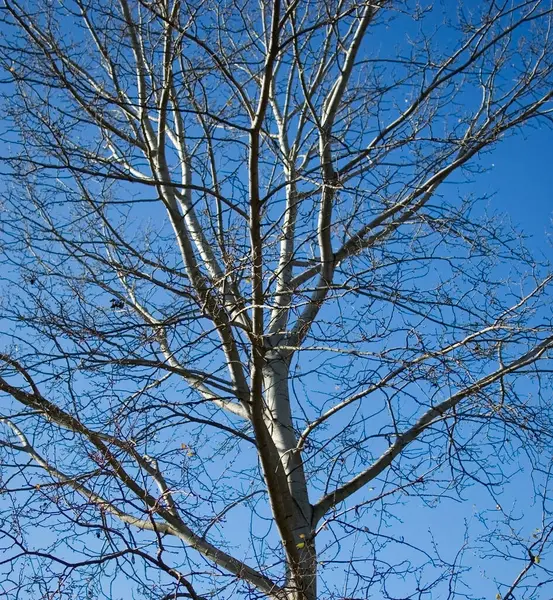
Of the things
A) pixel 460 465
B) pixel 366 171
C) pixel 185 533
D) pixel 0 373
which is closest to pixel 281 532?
pixel 185 533

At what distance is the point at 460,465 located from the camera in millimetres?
4543

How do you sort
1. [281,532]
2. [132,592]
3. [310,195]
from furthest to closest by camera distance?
1. [281,532]
2. [310,195]
3. [132,592]

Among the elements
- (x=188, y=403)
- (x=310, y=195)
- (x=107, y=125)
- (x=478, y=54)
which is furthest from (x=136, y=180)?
(x=478, y=54)

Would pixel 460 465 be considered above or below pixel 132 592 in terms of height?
above

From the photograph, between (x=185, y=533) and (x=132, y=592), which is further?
(x=185, y=533)

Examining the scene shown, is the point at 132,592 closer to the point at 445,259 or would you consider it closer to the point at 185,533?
the point at 185,533

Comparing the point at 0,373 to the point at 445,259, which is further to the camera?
the point at 445,259

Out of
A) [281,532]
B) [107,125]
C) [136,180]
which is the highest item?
[107,125]

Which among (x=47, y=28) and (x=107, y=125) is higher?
(x=47, y=28)

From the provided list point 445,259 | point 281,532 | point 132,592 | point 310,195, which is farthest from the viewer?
point 445,259

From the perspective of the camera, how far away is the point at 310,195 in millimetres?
4363

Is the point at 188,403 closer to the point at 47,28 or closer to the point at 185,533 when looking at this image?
the point at 185,533

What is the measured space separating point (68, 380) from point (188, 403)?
2.40 ft

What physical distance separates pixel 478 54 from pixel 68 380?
3369 mm
